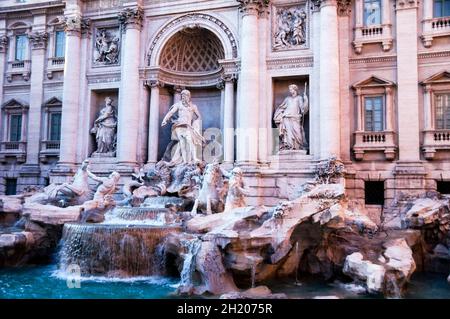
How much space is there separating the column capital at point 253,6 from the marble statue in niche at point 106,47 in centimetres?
651

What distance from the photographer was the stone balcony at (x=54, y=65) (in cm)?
2275

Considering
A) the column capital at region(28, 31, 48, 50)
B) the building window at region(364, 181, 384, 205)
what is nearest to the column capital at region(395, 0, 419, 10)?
the building window at region(364, 181, 384, 205)

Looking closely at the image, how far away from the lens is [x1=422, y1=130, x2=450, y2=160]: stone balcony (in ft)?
54.3

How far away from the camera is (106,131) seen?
2091 centimetres

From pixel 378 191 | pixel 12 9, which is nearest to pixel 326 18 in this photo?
pixel 378 191

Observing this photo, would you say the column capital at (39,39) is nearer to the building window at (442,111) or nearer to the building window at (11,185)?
the building window at (11,185)

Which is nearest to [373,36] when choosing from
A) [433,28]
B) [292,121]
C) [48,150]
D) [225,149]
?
[433,28]

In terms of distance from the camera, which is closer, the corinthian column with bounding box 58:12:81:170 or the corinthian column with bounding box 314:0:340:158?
the corinthian column with bounding box 314:0:340:158

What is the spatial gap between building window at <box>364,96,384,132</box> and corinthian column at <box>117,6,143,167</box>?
994cm

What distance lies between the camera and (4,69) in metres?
23.9

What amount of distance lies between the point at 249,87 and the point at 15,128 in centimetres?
1347

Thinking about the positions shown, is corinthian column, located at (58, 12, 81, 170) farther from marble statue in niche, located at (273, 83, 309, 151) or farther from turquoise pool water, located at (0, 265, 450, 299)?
marble statue in niche, located at (273, 83, 309, 151)
